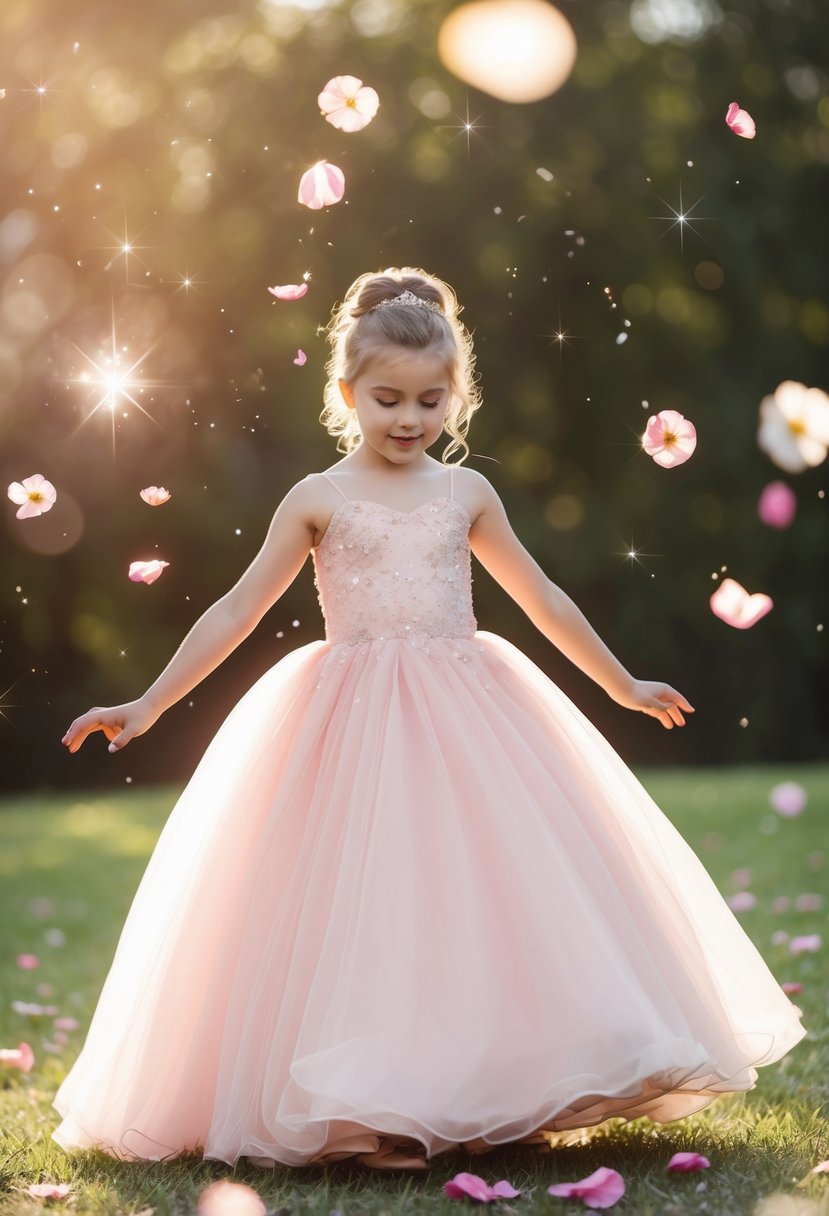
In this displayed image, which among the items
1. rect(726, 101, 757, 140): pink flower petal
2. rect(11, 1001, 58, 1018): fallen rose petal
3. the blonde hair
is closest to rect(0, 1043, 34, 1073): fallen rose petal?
rect(11, 1001, 58, 1018): fallen rose petal

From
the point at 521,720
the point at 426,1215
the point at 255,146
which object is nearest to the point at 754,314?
the point at 255,146

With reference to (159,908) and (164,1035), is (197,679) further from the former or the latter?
(164,1035)

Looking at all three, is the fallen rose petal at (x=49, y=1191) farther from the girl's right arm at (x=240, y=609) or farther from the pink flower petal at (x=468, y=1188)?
the girl's right arm at (x=240, y=609)

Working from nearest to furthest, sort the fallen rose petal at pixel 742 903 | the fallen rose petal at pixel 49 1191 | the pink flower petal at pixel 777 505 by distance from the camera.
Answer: the fallen rose petal at pixel 49 1191 → the fallen rose petal at pixel 742 903 → the pink flower petal at pixel 777 505

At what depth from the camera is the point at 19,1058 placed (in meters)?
4.18

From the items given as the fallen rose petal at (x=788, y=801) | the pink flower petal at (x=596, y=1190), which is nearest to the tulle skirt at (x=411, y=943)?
the pink flower petal at (x=596, y=1190)

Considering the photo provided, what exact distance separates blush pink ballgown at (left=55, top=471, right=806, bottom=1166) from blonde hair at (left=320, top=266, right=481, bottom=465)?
30 cm

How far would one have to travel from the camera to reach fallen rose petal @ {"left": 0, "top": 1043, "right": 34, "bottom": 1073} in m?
4.16

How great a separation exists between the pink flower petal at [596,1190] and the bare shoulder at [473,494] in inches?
57.6

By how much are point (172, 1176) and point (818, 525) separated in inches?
486

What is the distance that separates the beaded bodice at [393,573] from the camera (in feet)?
10.6

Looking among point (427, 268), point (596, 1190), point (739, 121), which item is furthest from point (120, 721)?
point (427, 268)

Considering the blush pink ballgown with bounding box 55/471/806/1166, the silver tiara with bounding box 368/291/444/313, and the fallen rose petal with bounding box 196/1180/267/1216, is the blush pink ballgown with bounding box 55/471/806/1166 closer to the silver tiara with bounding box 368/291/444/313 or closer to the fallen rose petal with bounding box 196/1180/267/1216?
the fallen rose petal with bounding box 196/1180/267/1216

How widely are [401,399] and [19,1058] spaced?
2266 millimetres
